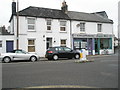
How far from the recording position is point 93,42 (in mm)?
30172

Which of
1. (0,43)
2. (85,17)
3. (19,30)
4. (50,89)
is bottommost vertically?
(50,89)

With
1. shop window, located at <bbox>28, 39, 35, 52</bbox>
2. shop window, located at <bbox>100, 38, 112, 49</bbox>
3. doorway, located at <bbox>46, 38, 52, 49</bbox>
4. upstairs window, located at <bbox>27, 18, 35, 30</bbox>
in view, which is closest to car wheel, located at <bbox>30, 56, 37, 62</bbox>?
shop window, located at <bbox>28, 39, 35, 52</bbox>

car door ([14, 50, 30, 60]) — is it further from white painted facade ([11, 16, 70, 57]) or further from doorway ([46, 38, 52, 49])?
doorway ([46, 38, 52, 49])

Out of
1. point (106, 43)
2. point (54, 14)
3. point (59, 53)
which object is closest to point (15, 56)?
point (59, 53)

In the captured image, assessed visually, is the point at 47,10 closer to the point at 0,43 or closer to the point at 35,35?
the point at 35,35

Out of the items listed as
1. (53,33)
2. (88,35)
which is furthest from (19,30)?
(88,35)

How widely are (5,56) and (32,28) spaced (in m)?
7.37

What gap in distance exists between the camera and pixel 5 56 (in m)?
18.3

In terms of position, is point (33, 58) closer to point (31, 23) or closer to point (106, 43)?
point (31, 23)

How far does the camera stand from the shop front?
1123 inches

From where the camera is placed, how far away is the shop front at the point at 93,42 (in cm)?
2853

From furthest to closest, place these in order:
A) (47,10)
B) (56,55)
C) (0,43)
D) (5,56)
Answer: (47,10)
(0,43)
(56,55)
(5,56)

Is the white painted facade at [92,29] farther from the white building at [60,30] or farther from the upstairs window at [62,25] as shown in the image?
the upstairs window at [62,25]

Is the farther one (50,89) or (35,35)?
(35,35)
